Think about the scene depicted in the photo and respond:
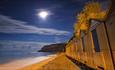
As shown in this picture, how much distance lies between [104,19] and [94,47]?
2587mm

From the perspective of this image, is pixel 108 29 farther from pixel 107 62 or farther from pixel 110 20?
pixel 107 62

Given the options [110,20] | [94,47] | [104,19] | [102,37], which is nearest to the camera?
[110,20]

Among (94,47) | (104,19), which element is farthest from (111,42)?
(94,47)

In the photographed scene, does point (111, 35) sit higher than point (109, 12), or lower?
lower

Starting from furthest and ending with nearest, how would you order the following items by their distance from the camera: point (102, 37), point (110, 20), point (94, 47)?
point (94, 47) < point (102, 37) < point (110, 20)

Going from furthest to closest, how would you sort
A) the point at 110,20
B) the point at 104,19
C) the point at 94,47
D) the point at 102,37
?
the point at 94,47
the point at 102,37
the point at 104,19
the point at 110,20

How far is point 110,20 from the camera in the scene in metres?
5.36

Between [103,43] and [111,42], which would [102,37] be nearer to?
[103,43]

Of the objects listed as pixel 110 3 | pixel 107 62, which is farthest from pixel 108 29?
pixel 107 62

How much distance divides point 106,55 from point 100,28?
1.42m

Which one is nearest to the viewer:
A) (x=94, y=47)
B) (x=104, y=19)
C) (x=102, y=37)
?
(x=104, y=19)

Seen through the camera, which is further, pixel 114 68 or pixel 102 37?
pixel 102 37

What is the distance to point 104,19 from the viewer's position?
5.94 metres

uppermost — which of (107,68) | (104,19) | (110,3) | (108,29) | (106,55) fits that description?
(110,3)
